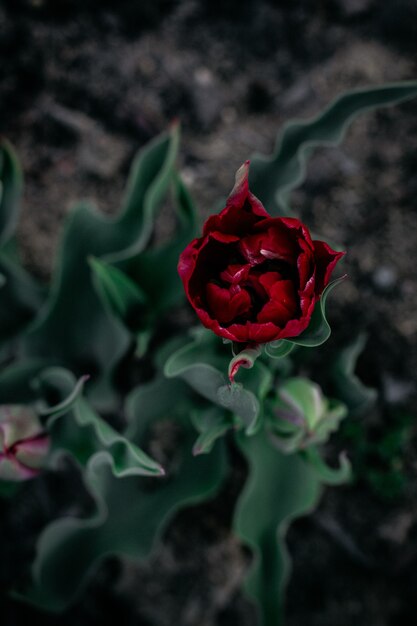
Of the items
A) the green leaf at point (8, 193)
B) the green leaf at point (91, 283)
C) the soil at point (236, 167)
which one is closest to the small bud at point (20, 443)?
the green leaf at point (91, 283)

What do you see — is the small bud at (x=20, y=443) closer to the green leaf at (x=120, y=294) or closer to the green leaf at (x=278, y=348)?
the green leaf at (x=120, y=294)

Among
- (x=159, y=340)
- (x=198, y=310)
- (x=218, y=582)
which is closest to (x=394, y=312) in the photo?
(x=159, y=340)

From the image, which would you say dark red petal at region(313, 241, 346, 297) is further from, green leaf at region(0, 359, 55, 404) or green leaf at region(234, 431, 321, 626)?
green leaf at region(0, 359, 55, 404)

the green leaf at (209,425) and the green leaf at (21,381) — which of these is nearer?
the green leaf at (209,425)

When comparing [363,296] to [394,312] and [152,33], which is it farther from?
[152,33]

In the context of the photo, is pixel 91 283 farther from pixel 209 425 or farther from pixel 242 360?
pixel 242 360

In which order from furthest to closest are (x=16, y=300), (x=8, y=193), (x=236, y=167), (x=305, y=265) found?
(x=236, y=167)
(x=16, y=300)
(x=8, y=193)
(x=305, y=265)

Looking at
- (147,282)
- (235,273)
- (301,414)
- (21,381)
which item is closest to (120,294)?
(147,282)
